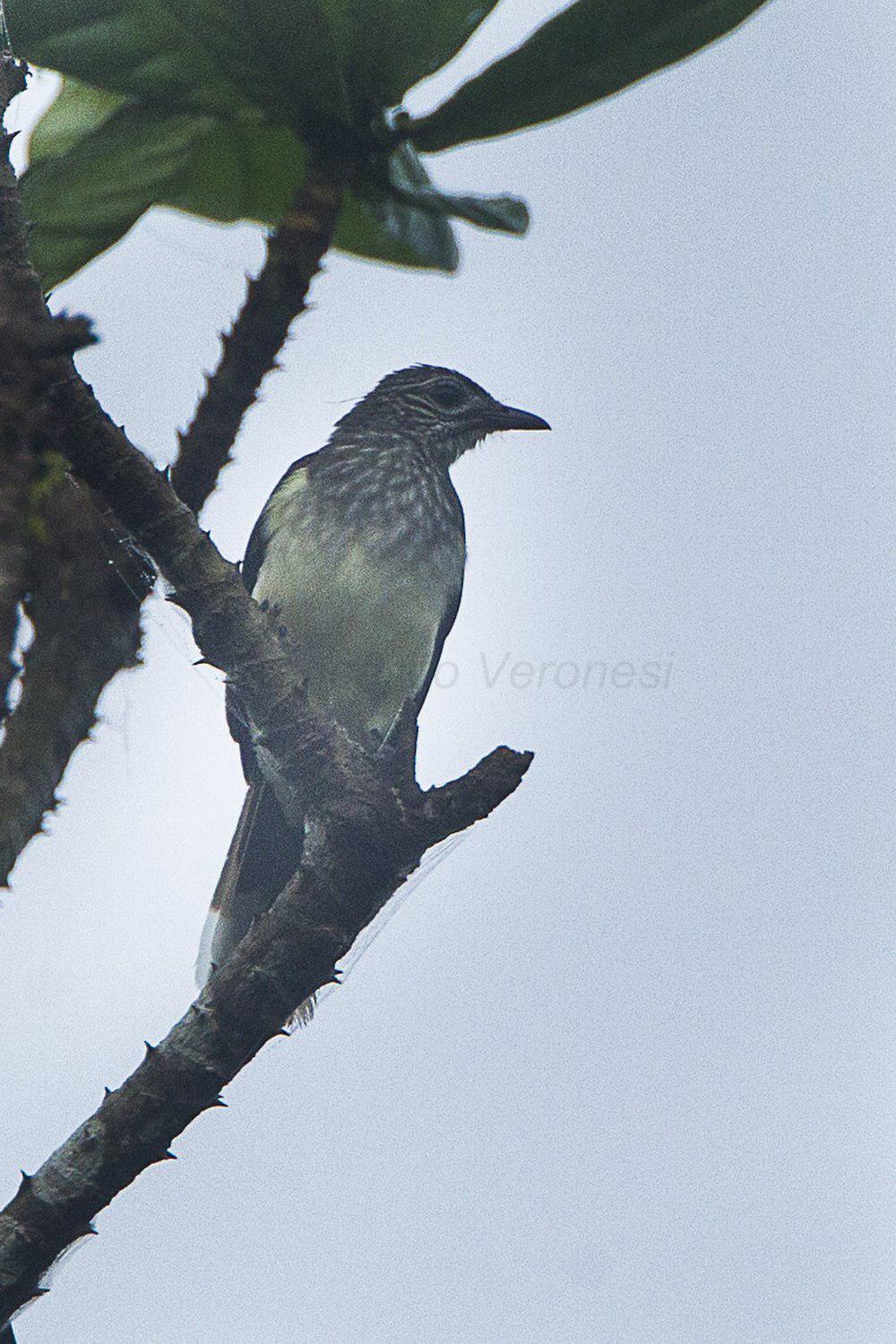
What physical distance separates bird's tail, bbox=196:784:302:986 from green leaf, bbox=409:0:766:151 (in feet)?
7.60

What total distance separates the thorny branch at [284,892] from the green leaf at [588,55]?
1795 millimetres

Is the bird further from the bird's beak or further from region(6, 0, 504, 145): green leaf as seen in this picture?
region(6, 0, 504, 145): green leaf

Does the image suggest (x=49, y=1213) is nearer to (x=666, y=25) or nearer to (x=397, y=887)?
(x=397, y=887)

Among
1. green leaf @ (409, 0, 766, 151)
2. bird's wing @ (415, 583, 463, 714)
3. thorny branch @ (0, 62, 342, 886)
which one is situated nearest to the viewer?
thorny branch @ (0, 62, 342, 886)

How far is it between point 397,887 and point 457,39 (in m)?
2.40

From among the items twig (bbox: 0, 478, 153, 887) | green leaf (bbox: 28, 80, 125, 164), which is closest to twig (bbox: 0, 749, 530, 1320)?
twig (bbox: 0, 478, 153, 887)

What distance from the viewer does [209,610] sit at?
12.2 feet

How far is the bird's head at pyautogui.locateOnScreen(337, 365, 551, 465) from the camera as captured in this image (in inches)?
274

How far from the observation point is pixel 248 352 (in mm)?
4551

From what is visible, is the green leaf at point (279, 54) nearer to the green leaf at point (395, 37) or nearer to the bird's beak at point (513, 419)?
the green leaf at point (395, 37)

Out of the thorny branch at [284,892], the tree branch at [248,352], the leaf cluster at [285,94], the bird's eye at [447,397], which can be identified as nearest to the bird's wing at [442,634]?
A: the bird's eye at [447,397]

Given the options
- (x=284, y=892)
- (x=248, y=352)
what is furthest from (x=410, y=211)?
(x=284, y=892)

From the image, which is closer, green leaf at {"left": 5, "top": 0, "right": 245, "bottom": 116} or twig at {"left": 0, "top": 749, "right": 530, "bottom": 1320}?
twig at {"left": 0, "top": 749, "right": 530, "bottom": 1320}

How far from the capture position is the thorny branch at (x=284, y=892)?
345 cm
